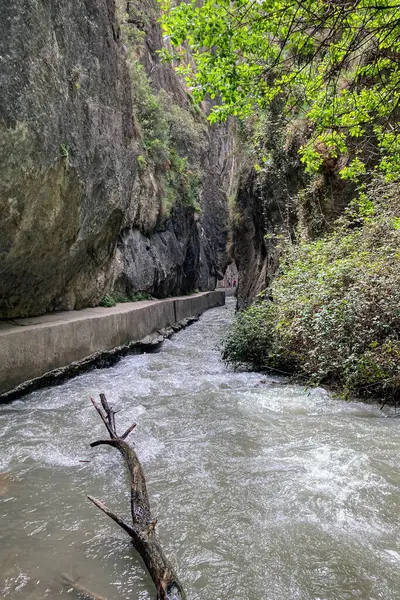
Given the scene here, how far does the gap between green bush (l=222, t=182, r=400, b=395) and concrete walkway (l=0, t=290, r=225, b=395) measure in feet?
9.82

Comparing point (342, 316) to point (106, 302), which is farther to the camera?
point (106, 302)

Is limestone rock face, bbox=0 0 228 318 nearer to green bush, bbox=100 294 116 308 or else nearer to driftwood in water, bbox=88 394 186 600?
green bush, bbox=100 294 116 308

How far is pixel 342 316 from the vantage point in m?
6.04

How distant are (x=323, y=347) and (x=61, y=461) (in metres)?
4.13

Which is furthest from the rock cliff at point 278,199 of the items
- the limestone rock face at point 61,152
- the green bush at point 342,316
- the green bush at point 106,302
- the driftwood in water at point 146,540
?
the driftwood in water at point 146,540

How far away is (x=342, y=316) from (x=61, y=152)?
525 cm

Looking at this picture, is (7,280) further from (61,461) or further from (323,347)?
(323,347)

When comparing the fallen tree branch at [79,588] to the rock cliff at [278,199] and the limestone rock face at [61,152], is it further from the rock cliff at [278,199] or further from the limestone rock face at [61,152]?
the rock cliff at [278,199]

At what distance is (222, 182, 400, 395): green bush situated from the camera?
18.1ft

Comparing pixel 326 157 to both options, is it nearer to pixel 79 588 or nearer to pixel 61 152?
pixel 61 152

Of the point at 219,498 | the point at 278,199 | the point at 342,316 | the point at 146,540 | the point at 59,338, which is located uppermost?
the point at 278,199

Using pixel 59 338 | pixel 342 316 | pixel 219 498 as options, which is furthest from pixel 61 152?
pixel 219 498

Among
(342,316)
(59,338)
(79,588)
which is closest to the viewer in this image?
(79,588)

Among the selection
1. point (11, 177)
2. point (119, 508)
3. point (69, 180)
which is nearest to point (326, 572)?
point (119, 508)
